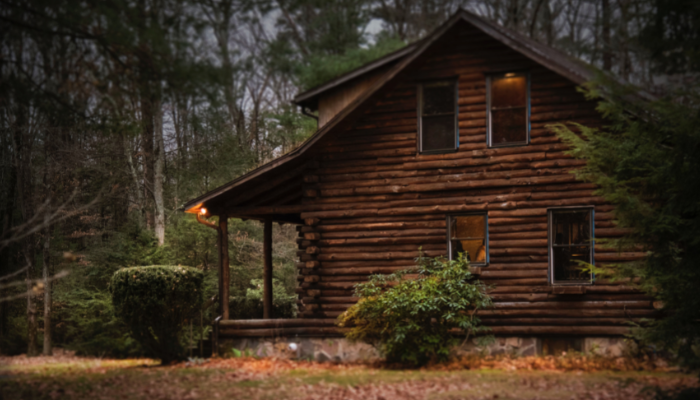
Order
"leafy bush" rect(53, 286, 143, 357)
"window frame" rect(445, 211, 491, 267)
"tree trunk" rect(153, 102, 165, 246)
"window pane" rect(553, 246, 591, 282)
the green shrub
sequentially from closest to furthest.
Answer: the green shrub < "window pane" rect(553, 246, 591, 282) < "window frame" rect(445, 211, 491, 267) < "leafy bush" rect(53, 286, 143, 357) < "tree trunk" rect(153, 102, 165, 246)

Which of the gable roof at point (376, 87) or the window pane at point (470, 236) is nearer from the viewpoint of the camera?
the gable roof at point (376, 87)

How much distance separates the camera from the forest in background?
31.6ft

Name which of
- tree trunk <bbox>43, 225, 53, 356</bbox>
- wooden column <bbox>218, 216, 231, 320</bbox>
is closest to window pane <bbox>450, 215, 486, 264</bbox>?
wooden column <bbox>218, 216, 231, 320</bbox>

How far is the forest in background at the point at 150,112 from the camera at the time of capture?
963 centimetres

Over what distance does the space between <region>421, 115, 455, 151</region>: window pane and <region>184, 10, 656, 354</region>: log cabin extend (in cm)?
2

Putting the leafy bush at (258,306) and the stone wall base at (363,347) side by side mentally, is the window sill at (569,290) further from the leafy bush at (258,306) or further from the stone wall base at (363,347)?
the leafy bush at (258,306)

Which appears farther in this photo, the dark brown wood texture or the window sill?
the dark brown wood texture

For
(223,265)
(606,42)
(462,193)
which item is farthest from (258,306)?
(606,42)

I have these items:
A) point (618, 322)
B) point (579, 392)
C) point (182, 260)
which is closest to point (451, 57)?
point (618, 322)

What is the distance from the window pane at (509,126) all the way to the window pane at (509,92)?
15 centimetres

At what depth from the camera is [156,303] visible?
43.0 feet

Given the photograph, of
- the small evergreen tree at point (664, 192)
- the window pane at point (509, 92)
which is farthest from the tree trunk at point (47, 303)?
the small evergreen tree at point (664, 192)

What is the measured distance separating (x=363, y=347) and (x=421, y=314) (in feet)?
7.48

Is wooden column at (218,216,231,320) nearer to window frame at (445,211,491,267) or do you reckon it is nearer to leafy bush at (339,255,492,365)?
leafy bush at (339,255,492,365)
